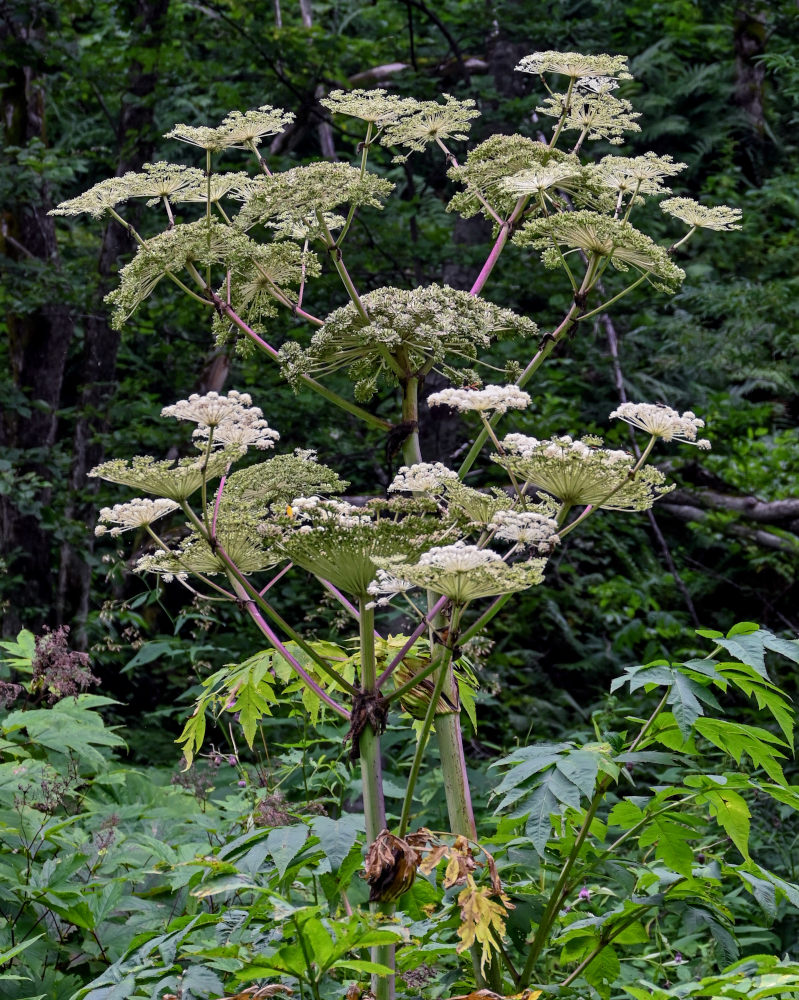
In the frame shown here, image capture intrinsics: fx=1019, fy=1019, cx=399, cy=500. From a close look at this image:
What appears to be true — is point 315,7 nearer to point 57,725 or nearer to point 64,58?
point 64,58

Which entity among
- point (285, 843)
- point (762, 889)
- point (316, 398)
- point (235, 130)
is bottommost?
point (316, 398)

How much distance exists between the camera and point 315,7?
11.2m

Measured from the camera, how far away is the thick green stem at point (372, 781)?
172cm

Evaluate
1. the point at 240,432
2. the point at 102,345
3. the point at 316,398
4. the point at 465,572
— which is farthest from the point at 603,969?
the point at 102,345

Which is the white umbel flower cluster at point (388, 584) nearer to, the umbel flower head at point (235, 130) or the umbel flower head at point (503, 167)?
the umbel flower head at point (503, 167)

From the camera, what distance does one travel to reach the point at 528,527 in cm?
163

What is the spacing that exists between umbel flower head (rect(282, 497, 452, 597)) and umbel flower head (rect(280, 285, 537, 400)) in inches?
13.5

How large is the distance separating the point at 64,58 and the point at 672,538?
214 inches

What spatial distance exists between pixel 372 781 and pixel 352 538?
0.46 metres

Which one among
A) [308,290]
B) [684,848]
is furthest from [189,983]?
[308,290]

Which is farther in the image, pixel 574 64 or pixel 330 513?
pixel 574 64

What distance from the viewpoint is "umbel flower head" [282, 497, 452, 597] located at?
1.62m

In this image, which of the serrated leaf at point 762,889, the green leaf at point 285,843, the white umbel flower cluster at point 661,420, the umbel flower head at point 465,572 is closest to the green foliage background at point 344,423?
the green leaf at point 285,843

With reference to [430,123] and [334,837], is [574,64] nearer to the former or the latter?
[430,123]
